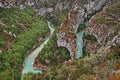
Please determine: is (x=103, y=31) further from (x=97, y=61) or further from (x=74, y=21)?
(x=97, y=61)

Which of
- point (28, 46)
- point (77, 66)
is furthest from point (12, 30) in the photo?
point (77, 66)

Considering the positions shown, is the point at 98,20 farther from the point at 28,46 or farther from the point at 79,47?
the point at 28,46

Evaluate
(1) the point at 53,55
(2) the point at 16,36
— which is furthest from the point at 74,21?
(1) the point at 53,55

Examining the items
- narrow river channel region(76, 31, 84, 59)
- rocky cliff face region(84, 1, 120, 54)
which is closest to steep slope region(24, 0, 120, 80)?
rocky cliff face region(84, 1, 120, 54)

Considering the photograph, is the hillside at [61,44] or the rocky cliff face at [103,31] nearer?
the hillside at [61,44]

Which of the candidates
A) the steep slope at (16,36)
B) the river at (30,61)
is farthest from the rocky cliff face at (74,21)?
the steep slope at (16,36)

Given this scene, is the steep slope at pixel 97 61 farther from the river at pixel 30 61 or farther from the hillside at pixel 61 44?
the river at pixel 30 61

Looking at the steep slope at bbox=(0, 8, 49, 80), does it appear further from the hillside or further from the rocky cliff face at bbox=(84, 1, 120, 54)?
the rocky cliff face at bbox=(84, 1, 120, 54)
